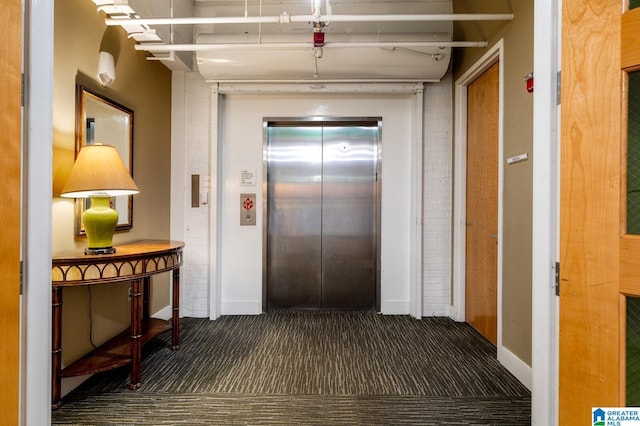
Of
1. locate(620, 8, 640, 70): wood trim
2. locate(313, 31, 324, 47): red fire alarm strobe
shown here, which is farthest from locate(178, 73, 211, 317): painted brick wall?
locate(620, 8, 640, 70): wood trim

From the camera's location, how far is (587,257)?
3.22ft

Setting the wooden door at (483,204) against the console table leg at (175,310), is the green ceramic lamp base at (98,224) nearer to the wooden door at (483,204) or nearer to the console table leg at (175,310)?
the console table leg at (175,310)

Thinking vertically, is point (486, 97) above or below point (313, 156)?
above

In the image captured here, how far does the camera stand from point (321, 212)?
14.0ft

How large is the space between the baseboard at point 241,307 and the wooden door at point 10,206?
3.19 meters

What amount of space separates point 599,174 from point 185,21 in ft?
9.84

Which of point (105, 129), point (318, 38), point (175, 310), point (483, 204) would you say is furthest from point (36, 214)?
point (483, 204)

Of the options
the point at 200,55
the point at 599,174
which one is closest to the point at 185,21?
the point at 200,55

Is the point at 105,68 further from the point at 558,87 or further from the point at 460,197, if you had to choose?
the point at 460,197

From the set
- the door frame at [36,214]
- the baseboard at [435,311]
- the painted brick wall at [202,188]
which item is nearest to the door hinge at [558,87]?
the door frame at [36,214]

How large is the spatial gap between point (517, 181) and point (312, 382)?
2152 millimetres

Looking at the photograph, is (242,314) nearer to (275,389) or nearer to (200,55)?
(275,389)

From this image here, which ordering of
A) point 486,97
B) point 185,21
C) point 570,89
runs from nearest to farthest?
point 570,89 < point 185,21 < point 486,97

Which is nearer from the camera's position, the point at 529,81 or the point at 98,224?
the point at 98,224
